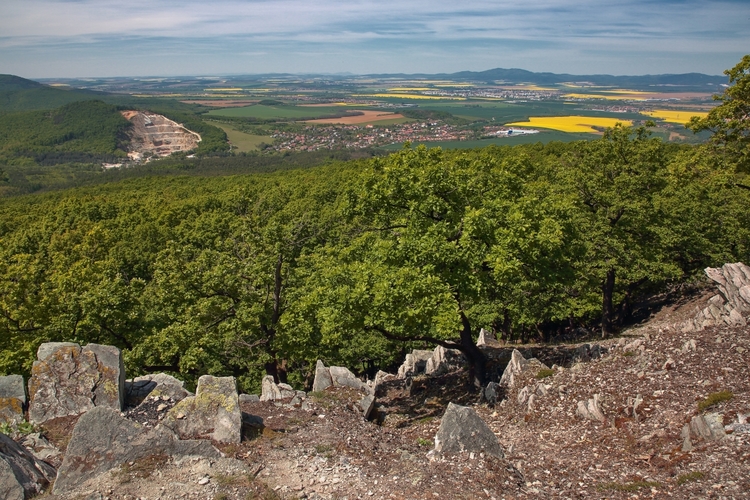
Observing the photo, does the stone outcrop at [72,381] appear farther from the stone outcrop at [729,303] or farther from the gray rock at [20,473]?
the stone outcrop at [729,303]

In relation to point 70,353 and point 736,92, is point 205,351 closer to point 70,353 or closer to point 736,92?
point 70,353

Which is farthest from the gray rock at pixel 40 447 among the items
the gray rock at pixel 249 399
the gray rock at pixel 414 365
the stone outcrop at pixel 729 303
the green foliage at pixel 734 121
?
the green foliage at pixel 734 121

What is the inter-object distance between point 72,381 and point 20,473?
3.96m

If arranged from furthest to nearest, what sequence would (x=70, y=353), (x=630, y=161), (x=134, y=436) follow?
(x=630, y=161) → (x=70, y=353) → (x=134, y=436)

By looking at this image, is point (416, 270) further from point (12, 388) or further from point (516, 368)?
point (12, 388)

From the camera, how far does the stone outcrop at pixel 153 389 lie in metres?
15.1

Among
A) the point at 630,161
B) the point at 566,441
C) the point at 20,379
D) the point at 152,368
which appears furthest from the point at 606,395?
the point at 630,161

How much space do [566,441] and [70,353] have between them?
600 inches

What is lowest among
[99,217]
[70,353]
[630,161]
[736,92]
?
[99,217]

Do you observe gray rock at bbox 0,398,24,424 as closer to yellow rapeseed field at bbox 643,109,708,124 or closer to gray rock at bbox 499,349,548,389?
gray rock at bbox 499,349,548,389

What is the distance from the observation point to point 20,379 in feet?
48.1

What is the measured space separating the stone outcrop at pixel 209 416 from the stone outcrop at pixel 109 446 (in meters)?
0.78

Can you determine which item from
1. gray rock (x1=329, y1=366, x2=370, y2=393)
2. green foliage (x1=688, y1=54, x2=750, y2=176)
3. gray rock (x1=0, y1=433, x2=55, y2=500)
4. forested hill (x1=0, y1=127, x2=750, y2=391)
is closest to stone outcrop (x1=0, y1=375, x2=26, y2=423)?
gray rock (x1=0, y1=433, x2=55, y2=500)

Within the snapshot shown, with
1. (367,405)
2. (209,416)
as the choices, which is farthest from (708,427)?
(209,416)
